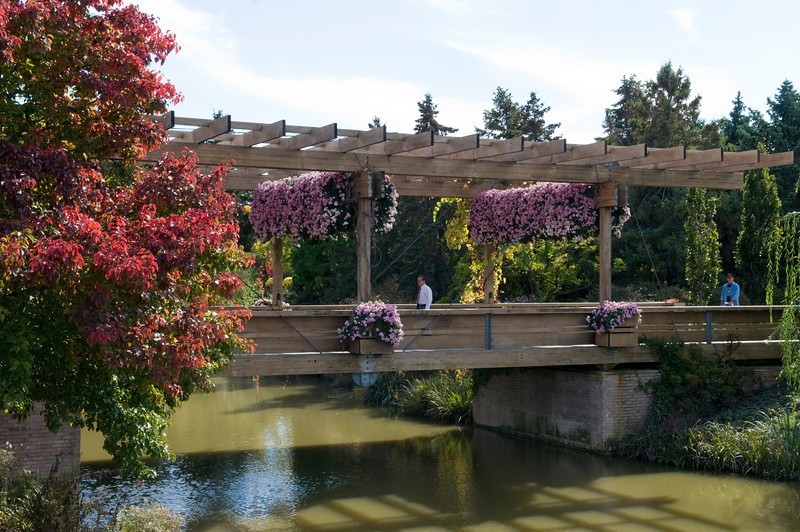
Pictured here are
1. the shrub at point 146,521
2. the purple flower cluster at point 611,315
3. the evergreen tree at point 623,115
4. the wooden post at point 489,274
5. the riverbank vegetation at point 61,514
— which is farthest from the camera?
the evergreen tree at point 623,115

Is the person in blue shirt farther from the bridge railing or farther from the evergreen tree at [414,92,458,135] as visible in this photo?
the evergreen tree at [414,92,458,135]

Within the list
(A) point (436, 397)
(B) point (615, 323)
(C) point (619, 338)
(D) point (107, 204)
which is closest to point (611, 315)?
(B) point (615, 323)

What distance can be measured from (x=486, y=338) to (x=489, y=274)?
4385mm

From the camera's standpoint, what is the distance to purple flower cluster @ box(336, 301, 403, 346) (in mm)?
14305

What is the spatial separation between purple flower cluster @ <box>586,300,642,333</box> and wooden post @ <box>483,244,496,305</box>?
3774 millimetres

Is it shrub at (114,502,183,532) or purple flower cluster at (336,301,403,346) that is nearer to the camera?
shrub at (114,502,183,532)

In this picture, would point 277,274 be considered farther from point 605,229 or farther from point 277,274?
point 605,229

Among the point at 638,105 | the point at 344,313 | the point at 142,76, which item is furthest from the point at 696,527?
the point at 638,105

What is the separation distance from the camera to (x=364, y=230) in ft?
49.4

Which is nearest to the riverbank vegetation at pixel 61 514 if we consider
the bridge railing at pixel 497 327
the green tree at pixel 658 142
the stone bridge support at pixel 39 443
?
the stone bridge support at pixel 39 443

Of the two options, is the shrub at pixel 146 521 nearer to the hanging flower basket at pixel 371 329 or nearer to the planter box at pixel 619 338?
the hanging flower basket at pixel 371 329

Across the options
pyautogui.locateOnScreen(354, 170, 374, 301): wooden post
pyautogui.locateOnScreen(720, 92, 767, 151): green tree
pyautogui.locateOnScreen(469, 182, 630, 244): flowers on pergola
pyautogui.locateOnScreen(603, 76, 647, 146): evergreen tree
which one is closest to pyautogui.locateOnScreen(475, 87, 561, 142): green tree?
pyautogui.locateOnScreen(603, 76, 647, 146): evergreen tree

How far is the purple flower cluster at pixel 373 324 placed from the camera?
46.9 feet

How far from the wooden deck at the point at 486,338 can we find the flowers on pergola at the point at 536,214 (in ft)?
5.47
